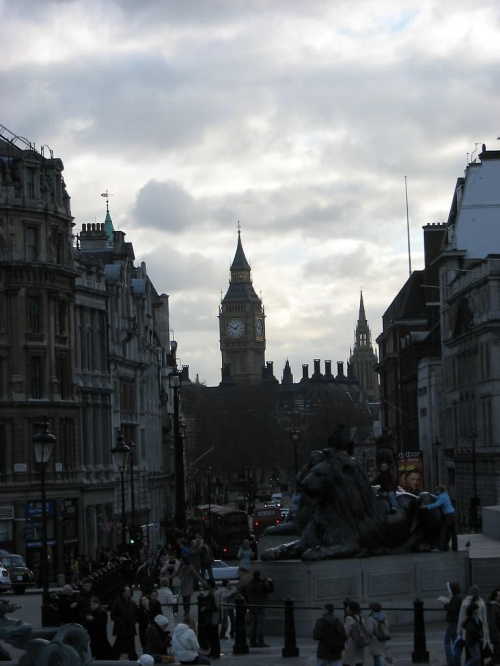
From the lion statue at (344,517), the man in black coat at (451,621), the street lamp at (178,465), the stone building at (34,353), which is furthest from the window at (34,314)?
the man in black coat at (451,621)

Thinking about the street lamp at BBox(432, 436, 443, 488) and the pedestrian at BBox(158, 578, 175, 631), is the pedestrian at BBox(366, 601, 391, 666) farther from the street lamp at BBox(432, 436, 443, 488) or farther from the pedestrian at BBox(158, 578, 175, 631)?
the street lamp at BBox(432, 436, 443, 488)

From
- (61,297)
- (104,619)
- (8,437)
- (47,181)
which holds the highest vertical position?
(47,181)

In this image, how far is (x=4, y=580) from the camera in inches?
2040

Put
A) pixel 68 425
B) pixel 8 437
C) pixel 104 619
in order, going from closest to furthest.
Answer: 1. pixel 104 619
2. pixel 8 437
3. pixel 68 425

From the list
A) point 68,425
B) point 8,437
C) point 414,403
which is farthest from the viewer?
point 414,403

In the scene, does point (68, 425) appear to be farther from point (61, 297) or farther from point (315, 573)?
point (315, 573)

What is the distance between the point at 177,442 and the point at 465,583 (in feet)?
127

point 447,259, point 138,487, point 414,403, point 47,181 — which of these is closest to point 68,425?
point 47,181

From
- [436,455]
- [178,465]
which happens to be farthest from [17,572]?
[436,455]

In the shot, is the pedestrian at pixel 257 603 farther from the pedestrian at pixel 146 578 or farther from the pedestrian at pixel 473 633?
the pedestrian at pixel 146 578

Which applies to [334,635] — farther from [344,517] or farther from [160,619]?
[344,517]

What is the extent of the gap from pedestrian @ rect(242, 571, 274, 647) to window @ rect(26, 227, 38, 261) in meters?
40.7

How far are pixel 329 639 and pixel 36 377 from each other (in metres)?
48.3

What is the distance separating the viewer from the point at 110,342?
86.9 metres
